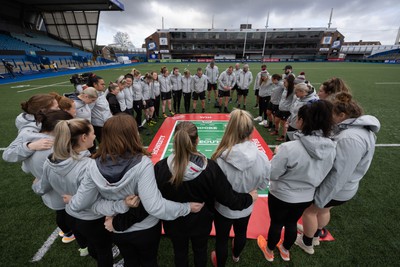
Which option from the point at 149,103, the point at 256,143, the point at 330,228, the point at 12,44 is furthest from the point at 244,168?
the point at 12,44

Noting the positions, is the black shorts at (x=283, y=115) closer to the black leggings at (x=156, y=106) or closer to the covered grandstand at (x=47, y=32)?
the black leggings at (x=156, y=106)

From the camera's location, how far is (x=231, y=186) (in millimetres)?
1791

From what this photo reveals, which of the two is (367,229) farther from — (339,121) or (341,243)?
(339,121)

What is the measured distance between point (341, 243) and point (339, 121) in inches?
78.6

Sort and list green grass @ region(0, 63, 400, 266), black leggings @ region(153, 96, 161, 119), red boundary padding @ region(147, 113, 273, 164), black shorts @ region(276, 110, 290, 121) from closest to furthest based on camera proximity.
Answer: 1. green grass @ region(0, 63, 400, 266)
2. red boundary padding @ region(147, 113, 273, 164)
3. black shorts @ region(276, 110, 290, 121)
4. black leggings @ region(153, 96, 161, 119)

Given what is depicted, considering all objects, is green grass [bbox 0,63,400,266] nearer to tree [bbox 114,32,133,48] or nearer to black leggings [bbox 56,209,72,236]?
black leggings [bbox 56,209,72,236]

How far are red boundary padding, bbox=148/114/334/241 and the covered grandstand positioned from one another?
25276 millimetres

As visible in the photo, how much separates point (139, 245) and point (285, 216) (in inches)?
68.1

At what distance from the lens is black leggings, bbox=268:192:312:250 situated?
2.10m

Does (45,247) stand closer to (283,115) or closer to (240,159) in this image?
(240,159)

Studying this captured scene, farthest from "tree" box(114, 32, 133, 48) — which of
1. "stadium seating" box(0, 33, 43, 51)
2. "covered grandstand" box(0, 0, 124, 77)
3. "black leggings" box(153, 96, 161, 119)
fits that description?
"black leggings" box(153, 96, 161, 119)

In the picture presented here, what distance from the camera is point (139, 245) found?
67.8 inches

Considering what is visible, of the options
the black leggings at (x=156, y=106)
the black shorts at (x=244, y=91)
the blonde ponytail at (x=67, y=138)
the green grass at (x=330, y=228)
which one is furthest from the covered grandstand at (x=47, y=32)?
the blonde ponytail at (x=67, y=138)

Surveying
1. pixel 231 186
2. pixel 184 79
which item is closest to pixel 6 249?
pixel 231 186
